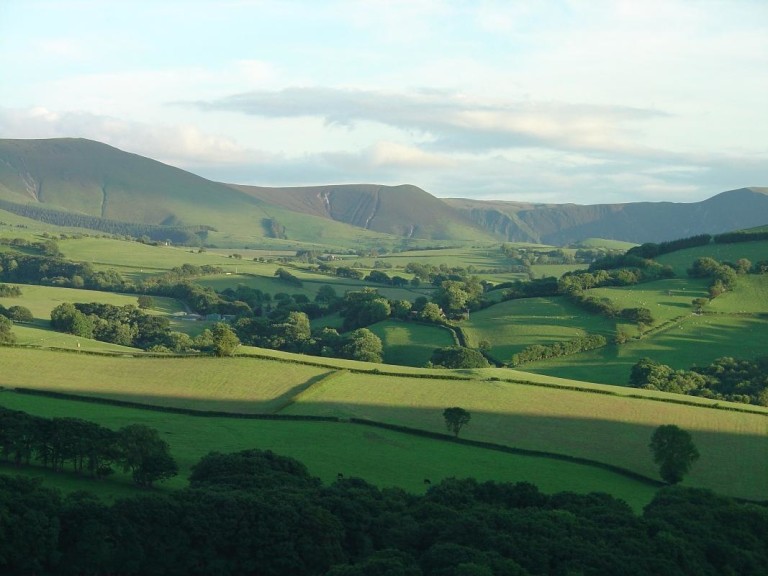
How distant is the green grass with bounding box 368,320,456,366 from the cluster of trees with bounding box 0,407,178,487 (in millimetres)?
67314

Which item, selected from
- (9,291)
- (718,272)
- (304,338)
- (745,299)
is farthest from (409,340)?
(9,291)

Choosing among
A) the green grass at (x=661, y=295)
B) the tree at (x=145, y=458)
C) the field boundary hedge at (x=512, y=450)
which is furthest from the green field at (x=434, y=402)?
the green grass at (x=661, y=295)

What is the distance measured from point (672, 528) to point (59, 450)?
3155 cm

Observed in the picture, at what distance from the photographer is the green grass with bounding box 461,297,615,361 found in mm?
133375

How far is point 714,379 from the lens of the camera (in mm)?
117000

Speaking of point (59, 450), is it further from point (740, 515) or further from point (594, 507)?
point (740, 515)

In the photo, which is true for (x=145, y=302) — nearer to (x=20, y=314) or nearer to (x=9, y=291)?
(x=9, y=291)

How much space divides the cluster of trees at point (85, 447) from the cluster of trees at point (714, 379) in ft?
195

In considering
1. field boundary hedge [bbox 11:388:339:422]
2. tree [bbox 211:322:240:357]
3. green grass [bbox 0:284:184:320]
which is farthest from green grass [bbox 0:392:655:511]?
green grass [bbox 0:284:184:320]

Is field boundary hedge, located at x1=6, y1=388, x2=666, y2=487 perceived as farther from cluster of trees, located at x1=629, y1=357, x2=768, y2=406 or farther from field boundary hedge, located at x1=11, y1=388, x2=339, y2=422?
cluster of trees, located at x1=629, y1=357, x2=768, y2=406

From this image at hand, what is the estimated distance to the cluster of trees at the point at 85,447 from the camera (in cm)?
6044

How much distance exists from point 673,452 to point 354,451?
2011 centimetres

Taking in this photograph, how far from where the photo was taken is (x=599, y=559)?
49.0 m

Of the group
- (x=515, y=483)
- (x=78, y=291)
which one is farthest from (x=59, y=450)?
(x=78, y=291)
